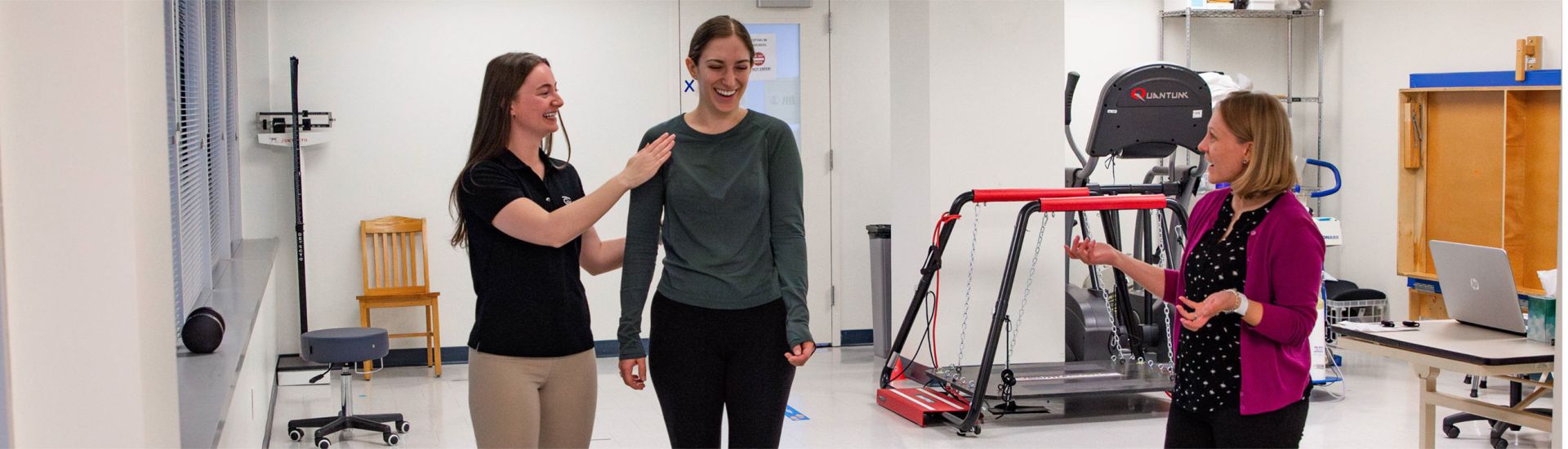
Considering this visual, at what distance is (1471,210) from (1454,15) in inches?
42.6

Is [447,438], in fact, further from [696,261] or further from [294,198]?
[696,261]

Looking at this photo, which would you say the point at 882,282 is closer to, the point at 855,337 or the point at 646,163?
the point at 855,337

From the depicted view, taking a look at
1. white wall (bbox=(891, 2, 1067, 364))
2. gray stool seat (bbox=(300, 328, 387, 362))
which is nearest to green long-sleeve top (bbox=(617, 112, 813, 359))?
gray stool seat (bbox=(300, 328, 387, 362))

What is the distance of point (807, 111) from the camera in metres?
7.38

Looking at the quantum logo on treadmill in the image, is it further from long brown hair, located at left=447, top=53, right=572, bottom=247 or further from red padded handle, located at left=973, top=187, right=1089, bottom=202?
long brown hair, located at left=447, top=53, right=572, bottom=247

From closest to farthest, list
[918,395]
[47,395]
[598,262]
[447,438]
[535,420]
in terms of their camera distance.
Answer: [47,395] → [535,420] → [598,262] → [447,438] → [918,395]

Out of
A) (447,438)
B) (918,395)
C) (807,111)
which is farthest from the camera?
(807,111)

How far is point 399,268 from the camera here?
22.6ft

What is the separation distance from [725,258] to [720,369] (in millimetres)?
228

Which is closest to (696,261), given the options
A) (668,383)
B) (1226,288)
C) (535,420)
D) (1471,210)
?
(668,383)

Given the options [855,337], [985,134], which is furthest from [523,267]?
[855,337]

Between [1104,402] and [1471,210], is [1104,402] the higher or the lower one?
the lower one

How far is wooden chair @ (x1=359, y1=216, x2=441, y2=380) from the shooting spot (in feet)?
22.0

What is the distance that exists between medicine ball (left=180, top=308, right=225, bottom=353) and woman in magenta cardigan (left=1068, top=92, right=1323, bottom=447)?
2.32 meters
